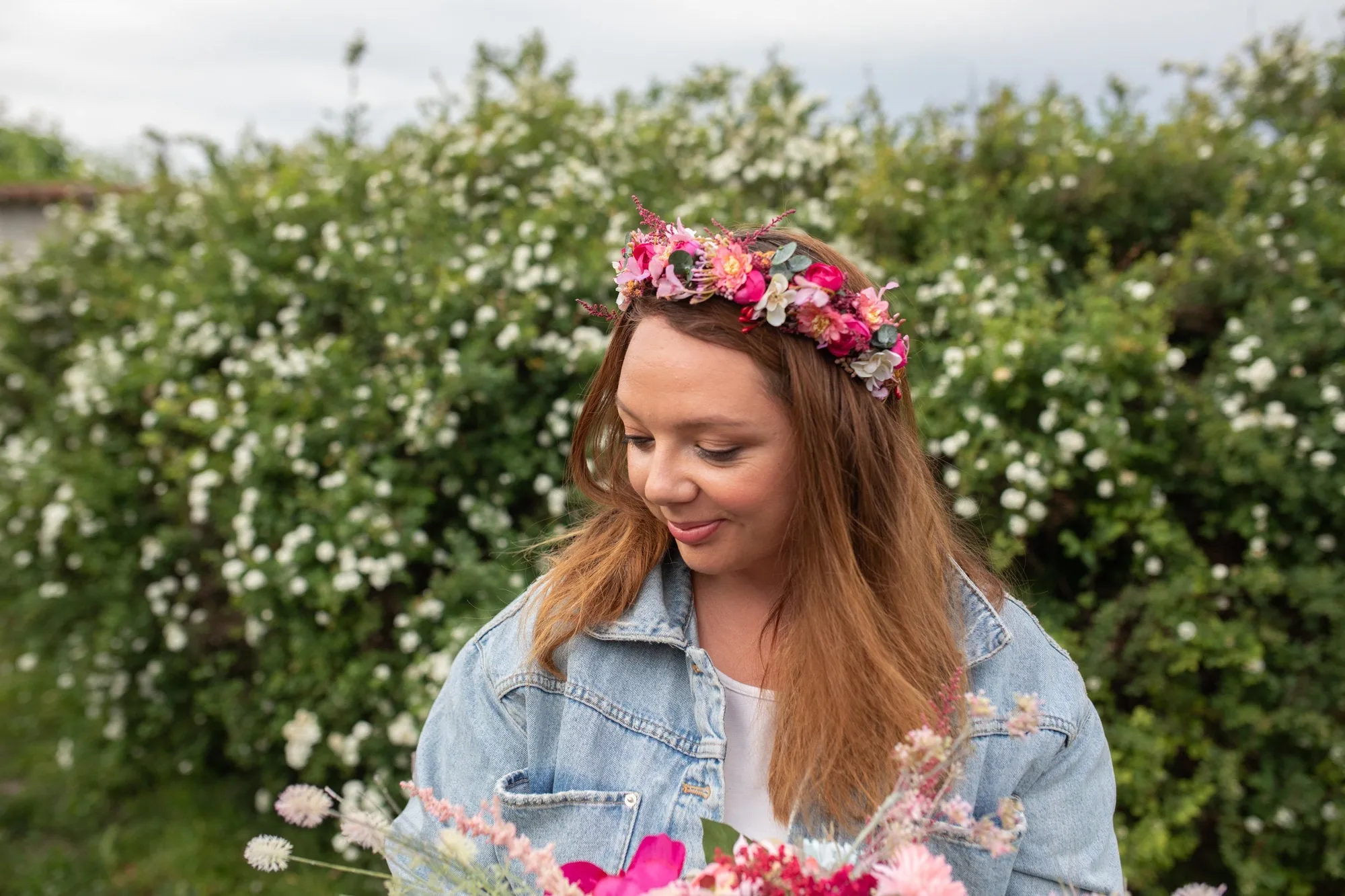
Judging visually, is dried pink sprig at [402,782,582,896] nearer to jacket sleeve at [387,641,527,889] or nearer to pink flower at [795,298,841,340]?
jacket sleeve at [387,641,527,889]

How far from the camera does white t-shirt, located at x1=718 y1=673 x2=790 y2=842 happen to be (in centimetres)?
138

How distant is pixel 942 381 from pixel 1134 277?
0.85 meters

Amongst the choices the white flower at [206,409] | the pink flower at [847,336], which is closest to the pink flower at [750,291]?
the pink flower at [847,336]

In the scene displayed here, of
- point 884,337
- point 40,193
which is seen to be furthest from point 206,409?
point 40,193

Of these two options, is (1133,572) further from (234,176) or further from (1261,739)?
(234,176)

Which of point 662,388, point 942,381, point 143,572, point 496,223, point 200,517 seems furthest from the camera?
point 496,223

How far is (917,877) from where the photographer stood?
698mm

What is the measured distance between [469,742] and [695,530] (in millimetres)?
468

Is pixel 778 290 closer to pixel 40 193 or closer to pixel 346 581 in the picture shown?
pixel 346 581

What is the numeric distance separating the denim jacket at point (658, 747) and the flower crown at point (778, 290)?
1.35 ft

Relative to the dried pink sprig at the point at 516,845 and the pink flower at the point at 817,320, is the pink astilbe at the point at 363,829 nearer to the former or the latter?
the dried pink sprig at the point at 516,845

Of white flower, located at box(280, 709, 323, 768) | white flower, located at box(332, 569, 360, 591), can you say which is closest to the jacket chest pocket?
white flower, located at box(280, 709, 323, 768)

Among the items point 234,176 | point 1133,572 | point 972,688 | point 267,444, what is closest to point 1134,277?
point 1133,572

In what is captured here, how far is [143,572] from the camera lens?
12.4 ft
